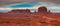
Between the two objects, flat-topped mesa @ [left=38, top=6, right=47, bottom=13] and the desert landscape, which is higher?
flat-topped mesa @ [left=38, top=6, right=47, bottom=13]

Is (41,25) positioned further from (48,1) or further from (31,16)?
(48,1)

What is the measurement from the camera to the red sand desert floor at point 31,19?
775 mm

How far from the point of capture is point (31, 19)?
2.61ft

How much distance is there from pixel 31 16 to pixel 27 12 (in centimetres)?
6

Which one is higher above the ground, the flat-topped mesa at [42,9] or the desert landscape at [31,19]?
the flat-topped mesa at [42,9]

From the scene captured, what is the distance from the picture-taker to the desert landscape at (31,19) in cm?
78

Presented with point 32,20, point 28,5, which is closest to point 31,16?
point 32,20

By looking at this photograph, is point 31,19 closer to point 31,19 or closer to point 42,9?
point 31,19

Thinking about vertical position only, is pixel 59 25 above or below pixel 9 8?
below

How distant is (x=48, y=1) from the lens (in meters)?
0.90

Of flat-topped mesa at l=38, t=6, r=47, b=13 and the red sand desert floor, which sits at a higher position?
flat-topped mesa at l=38, t=6, r=47, b=13

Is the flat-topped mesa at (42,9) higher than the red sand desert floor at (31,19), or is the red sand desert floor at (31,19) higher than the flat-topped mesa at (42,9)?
the flat-topped mesa at (42,9)

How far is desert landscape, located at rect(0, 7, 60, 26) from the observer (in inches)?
30.6

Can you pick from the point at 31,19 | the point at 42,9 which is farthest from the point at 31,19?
the point at 42,9
